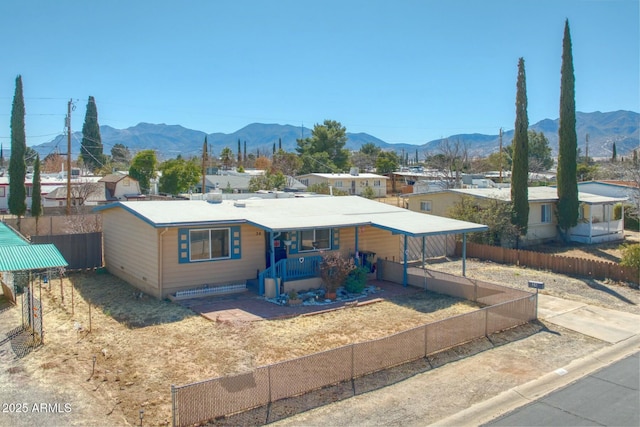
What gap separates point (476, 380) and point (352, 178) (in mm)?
48677

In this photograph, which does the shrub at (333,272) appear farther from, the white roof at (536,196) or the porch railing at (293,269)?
the white roof at (536,196)

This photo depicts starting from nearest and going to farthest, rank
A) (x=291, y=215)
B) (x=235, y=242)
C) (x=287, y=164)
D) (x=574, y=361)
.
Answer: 1. (x=574, y=361)
2. (x=235, y=242)
3. (x=291, y=215)
4. (x=287, y=164)

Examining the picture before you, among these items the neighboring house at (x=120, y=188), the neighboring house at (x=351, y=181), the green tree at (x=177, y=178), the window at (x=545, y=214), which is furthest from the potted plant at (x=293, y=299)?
the neighboring house at (x=351, y=181)

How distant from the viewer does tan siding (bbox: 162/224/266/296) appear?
54.3ft

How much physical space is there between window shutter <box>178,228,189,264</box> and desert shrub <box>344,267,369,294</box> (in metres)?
5.54

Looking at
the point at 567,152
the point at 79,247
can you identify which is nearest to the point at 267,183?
the point at 567,152

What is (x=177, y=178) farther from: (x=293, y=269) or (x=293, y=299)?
(x=293, y=299)

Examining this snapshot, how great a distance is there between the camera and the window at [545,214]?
3098cm

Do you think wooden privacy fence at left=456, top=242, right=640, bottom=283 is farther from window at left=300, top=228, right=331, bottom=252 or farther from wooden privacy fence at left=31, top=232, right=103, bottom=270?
wooden privacy fence at left=31, top=232, right=103, bottom=270

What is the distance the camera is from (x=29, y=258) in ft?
47.3

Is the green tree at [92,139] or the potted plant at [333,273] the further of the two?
the green tree at [92,139]

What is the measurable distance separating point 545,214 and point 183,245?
23.5 metres

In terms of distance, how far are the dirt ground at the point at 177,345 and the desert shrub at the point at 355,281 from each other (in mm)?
1368

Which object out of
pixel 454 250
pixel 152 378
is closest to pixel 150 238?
pixel 152 378
